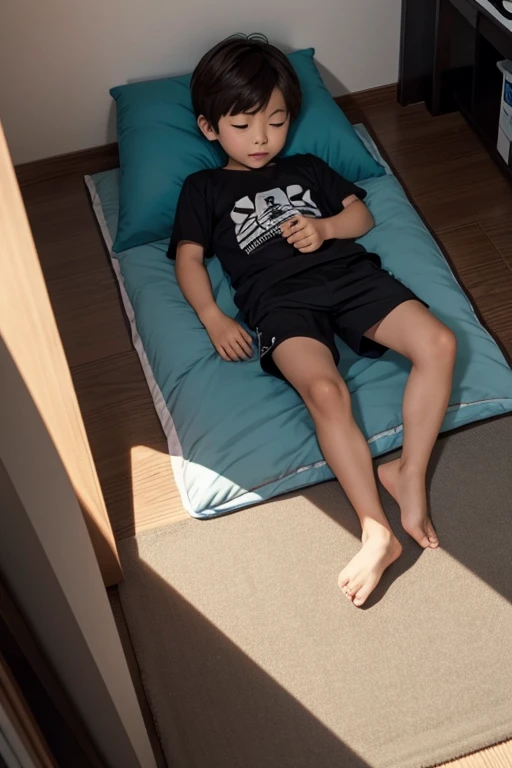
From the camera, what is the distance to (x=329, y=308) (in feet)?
5.82

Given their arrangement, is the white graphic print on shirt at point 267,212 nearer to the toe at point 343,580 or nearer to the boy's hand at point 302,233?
the boy's hand at point 302,233

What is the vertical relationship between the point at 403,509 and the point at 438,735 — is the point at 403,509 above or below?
above

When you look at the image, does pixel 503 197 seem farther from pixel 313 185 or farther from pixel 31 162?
pixel 31 162

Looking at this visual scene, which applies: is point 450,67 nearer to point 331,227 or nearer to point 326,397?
point 331,227

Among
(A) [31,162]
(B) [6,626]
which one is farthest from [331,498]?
(A) [31,162]

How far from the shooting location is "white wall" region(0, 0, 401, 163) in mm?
2158

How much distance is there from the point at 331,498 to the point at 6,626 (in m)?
0.99

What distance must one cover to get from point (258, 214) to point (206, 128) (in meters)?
0.30

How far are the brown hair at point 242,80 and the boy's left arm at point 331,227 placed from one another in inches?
10.6

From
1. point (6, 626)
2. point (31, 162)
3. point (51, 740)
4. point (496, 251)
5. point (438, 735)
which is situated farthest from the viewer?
point (31, 162)

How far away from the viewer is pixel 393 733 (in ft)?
4.53

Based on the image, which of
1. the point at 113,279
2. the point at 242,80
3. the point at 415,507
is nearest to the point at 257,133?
the point at 242,80

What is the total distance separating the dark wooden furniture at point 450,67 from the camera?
2293mm

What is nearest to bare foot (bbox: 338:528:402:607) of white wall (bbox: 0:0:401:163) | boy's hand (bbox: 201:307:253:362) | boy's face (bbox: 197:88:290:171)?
boy's hand (bbox: 201:307:253:362)
